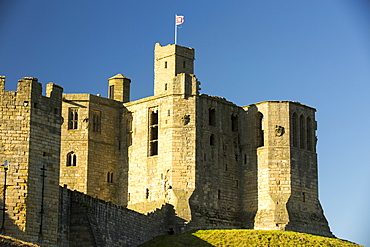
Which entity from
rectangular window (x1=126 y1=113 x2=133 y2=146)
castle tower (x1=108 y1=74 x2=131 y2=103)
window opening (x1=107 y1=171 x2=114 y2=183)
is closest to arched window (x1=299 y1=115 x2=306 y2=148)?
rectangular window (x1=126 y1=113 x2=133 y2=146)

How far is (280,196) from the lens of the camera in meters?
74.7

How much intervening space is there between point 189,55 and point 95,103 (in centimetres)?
828

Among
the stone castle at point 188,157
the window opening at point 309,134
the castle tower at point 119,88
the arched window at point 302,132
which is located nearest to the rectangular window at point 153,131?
the stone castle at point 188,157

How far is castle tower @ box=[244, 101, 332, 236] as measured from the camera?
245 feet

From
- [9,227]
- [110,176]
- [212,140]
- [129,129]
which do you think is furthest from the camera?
[129,129]

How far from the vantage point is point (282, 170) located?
75.2 metres

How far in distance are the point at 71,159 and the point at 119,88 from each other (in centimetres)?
809

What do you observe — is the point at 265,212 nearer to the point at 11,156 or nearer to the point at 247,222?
the point at 247,222

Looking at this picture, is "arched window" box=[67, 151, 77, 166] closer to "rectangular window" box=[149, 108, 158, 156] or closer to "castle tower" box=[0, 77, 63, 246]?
"rectangular window" box=[149, 108, 158, 156]

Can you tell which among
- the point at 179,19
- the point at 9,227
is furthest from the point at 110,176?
the point at 9,227

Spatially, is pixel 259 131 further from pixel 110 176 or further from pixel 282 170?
pixel 110 176

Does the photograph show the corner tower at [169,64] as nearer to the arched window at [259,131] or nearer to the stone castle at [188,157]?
the stone castle at [188,157]

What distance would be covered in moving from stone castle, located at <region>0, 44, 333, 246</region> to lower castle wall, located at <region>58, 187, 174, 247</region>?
0.73ft

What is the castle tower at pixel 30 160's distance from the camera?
5203cm
